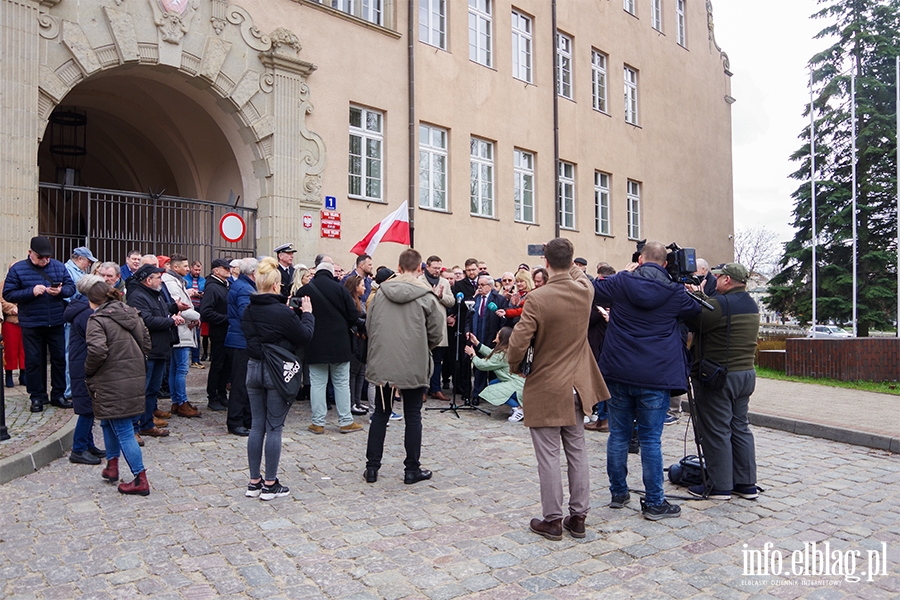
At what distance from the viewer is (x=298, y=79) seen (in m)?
14.1

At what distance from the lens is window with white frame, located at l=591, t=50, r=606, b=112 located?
22562 millimetres

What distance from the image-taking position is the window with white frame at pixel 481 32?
60.0 feet

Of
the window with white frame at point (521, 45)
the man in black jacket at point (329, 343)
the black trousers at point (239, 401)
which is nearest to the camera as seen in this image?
the black trousers at point (239, 401)

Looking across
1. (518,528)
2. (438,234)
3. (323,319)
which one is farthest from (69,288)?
(438,234)

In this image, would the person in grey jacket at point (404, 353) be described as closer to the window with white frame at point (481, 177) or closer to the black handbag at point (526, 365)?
the black handbag at point (526, 365)

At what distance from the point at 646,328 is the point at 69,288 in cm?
671

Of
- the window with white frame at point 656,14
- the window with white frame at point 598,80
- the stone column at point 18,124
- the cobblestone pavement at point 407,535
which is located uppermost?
the window with white frame at point 656,14

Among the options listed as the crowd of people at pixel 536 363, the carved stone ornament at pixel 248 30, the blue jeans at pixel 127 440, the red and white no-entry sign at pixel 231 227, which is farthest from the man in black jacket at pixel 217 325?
the carved stone ornament at pixel 248 30

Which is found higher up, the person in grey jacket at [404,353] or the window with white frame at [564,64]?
the window with white frame at [564,64]

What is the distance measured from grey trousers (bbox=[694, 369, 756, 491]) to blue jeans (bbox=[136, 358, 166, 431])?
5.34 m

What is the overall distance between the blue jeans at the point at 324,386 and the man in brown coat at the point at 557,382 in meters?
3.53

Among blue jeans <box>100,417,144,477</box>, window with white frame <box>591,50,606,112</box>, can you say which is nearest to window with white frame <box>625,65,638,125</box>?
window with white frame <box>591,50,606,112</box>

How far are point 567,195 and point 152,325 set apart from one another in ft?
52.0

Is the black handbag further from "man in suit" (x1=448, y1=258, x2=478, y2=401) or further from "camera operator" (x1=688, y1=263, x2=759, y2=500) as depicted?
"man in suit" (x1=448, y1=258, x2=478, y2=401)
